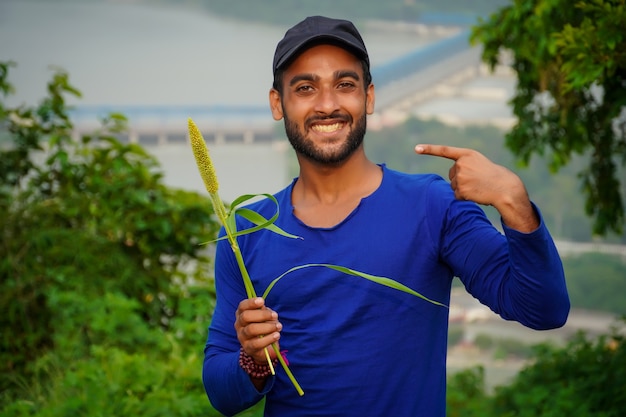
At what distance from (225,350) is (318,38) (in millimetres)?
692

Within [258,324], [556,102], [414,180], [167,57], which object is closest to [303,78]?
[414,180]

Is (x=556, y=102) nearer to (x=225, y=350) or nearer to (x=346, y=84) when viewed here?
(x=346, y=84)

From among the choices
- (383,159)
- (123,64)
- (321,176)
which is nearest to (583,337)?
(321,176)

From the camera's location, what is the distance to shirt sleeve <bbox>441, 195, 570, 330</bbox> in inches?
69.7

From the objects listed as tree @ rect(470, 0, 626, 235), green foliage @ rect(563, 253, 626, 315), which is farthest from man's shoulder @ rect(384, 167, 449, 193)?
green foliage @ rect(563, 253, 626, 315)

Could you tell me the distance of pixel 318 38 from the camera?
2.10 m

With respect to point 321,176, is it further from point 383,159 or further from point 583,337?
point 383,159

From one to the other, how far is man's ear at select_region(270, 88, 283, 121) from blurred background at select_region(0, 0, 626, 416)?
20.7 ft

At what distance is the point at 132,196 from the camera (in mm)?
4969

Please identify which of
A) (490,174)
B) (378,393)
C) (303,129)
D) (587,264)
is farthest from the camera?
(587,264)

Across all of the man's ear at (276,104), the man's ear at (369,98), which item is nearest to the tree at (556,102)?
the man's ear at (369,98)

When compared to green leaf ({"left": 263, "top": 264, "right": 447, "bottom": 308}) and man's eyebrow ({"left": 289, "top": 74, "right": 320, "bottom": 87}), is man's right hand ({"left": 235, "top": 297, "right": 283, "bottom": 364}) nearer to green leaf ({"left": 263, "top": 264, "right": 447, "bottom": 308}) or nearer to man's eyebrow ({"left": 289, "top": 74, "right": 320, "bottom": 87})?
green leaf ({"left": 263, "top": 264, "right": 447, "bottom": 308})

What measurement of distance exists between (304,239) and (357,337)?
0.24m

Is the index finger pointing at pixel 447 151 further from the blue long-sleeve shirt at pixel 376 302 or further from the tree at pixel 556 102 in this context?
the tree at pixel 556 102
